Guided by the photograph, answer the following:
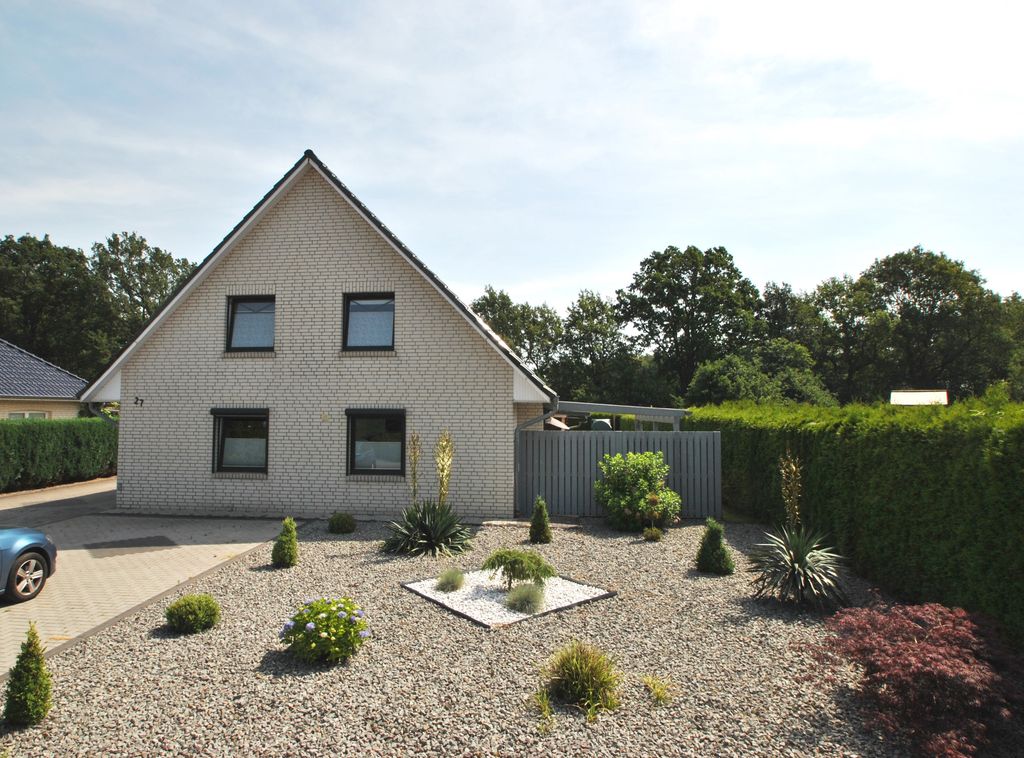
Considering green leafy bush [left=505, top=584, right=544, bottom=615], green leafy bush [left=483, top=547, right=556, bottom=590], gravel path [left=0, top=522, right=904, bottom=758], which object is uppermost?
green leafy bush [left=483, top=547, right=556, bottom=590]

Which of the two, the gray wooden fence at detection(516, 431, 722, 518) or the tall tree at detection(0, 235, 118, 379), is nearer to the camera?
the gray wooden fence at detection(516, 431, 722, 518)

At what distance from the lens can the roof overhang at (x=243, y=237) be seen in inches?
528

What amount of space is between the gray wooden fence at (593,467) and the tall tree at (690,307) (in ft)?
107

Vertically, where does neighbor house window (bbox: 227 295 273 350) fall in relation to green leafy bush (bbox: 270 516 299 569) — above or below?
above

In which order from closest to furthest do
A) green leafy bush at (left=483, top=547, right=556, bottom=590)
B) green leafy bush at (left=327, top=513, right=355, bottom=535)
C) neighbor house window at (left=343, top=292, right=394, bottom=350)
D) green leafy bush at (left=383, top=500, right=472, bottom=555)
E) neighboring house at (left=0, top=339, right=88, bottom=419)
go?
green leafy bush at (left=483, top=547, right=556, bottom=590) < green leafy bush at (left=383, top=500, right=472, bottom=555) < green leafy bush at (left=327, top=513, right=355, bottom=535) < neighbor house window at (left=343, top=292, right=394, bottom=350) < neighboring house at (left=0, top=339, right=88, bottom=419)

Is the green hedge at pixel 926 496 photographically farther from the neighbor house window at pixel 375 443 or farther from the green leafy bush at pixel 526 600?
the neighbor house window at pixel 375 443

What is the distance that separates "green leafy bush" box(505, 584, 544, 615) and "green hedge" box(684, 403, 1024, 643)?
14.9ft

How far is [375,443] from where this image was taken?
46.1ft

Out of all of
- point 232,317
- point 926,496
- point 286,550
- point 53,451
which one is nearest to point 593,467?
point 286,550

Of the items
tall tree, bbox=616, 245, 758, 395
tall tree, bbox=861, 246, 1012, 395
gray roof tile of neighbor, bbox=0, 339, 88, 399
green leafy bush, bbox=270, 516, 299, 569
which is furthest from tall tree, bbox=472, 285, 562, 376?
green leafy bush, bbox=270, 516, 299, 569

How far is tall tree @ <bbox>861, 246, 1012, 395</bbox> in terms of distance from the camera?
44906 mm

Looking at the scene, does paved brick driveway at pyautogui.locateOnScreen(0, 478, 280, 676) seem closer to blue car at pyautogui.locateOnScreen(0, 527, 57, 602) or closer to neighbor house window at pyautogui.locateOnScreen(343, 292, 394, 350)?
blue car at pyautogui.locateOnScreen(0, 527, 57, 602)

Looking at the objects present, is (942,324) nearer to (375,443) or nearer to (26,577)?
(375,443)

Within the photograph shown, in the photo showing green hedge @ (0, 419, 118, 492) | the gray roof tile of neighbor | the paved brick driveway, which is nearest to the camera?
the paved brick driveway
